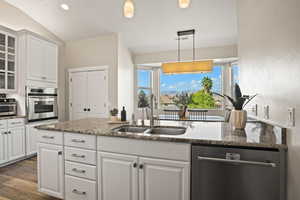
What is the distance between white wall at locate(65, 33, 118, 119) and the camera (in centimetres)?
432

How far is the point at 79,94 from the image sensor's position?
466 centimetres

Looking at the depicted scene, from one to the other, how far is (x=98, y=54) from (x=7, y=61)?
1925 mm

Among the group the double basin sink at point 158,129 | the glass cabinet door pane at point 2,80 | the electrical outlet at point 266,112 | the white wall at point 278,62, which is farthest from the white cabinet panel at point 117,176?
the glass cabinet door pane at point 2,80

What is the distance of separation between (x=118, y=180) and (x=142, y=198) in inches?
11.0

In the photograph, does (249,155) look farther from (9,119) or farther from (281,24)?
(9,119)

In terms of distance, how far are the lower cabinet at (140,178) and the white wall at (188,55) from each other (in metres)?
3.92

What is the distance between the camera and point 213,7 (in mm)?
3314

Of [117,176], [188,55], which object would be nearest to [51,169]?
[117,176]

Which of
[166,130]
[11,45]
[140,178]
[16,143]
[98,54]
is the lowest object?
[16,143]

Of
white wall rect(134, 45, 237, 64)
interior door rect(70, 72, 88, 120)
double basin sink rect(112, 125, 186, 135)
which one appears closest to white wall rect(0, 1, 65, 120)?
interior door rect(70, 72, 88, 120)

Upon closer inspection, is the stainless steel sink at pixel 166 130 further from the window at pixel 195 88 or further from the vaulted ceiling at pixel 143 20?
the window at pixel 195 88

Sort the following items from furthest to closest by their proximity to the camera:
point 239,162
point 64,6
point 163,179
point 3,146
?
1. point 64,6
2. point 3,146
3. point 163,179
4. point 239,162

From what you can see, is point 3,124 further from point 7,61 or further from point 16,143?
point 7,61

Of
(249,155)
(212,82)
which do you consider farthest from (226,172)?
(212,82)
